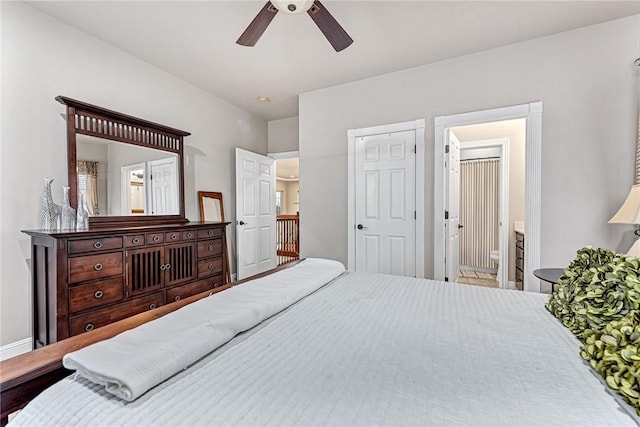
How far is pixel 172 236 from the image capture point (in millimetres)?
2717

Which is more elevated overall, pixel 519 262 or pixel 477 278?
pixel 519 262

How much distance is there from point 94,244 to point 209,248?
1128mm

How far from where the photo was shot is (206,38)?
2.56 meters

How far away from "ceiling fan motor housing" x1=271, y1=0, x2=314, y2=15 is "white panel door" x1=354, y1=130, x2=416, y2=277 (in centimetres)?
180

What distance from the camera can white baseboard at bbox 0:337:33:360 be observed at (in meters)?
2.01

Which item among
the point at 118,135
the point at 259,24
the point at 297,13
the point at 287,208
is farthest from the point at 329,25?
the point at 287,208

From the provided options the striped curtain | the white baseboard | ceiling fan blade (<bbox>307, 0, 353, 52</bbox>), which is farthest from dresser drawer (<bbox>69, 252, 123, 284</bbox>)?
the striped curtain

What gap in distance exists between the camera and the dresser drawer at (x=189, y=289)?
8.86 ft

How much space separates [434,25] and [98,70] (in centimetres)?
306

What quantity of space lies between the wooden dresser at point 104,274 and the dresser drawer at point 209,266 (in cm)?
5

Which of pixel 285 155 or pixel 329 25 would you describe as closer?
pixel 329 25

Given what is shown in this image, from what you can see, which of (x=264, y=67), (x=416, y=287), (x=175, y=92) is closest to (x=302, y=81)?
(x=264, y=67)

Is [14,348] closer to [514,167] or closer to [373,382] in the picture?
[373,382]

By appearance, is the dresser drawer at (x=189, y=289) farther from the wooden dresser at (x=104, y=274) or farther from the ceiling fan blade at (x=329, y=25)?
the ceiling fan blade at (x=329, y=25)
